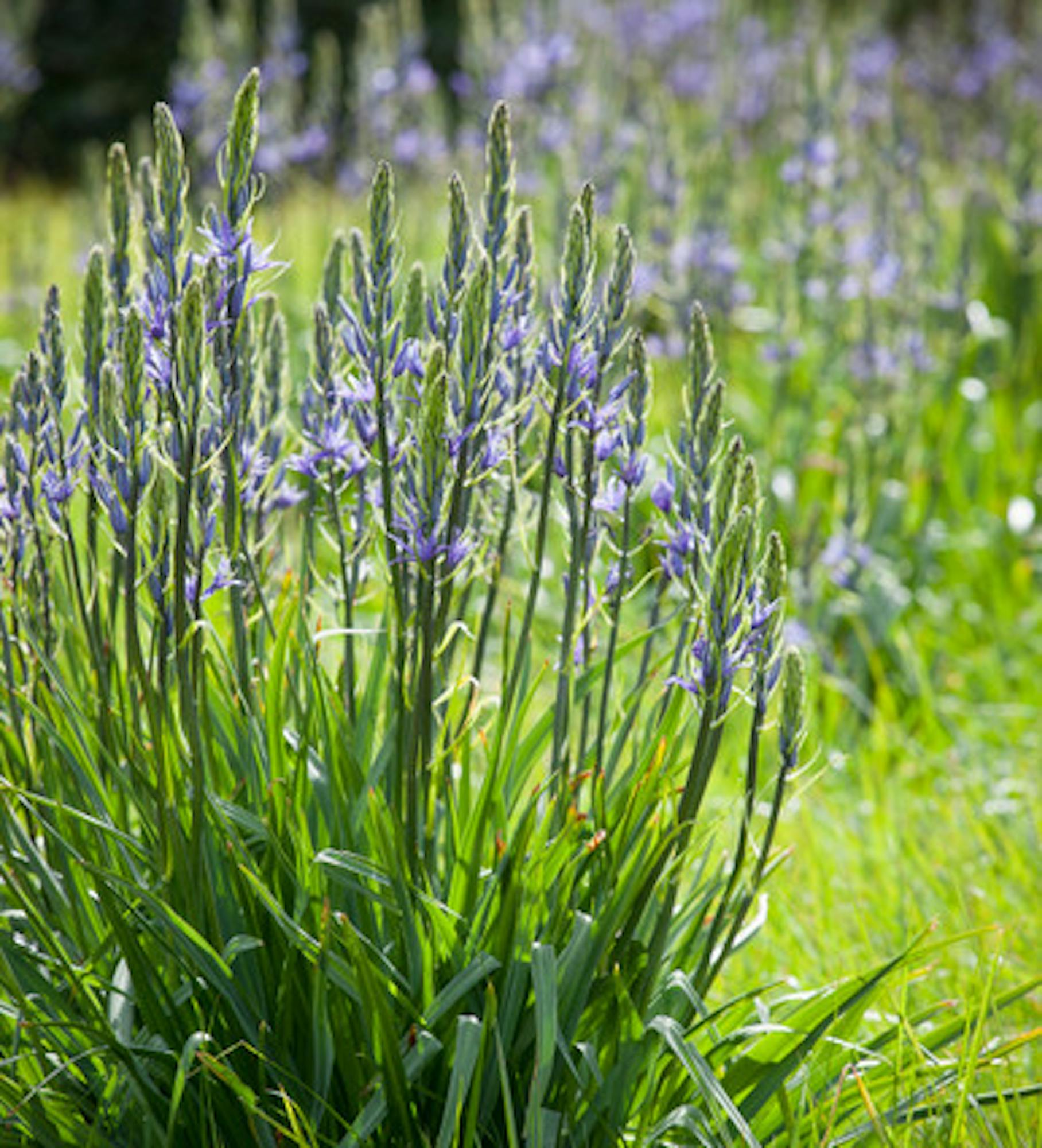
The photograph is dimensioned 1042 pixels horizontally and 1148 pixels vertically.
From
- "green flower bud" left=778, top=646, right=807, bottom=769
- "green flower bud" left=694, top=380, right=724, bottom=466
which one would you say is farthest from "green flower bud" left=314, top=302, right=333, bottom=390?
"green flower bud" left=778, top=646, right=807, bottom=769

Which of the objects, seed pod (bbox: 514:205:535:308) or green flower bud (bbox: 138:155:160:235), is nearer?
green flower bud (bbox: 138:155:160:235)

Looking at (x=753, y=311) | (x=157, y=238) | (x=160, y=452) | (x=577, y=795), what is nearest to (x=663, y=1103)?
(x=577, y=795)

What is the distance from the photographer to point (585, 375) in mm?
2123

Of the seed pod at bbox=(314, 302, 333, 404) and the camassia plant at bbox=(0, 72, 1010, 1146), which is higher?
the seed pod at bbox=(314, 302, 333, 404)

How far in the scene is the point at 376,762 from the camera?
2357mm

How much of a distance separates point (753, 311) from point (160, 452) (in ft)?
17.9

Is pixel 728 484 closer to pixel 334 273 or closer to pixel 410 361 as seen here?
pixel 410 361

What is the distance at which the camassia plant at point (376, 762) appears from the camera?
6.47 ft

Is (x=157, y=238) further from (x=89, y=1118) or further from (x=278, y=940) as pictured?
(x=89, y=1118)

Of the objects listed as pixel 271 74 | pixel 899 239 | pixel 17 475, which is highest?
pixel 271 74

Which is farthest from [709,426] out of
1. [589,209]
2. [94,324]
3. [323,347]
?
[94,324]

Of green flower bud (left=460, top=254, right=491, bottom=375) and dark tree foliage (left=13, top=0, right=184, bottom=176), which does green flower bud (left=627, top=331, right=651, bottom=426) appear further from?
dark tree foliage (left=13, top=0, right=184, bottom=176)

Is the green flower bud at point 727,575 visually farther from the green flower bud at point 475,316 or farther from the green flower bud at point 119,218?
the green flower bud at point 119,218

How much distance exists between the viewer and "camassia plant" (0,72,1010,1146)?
6.47 ft
